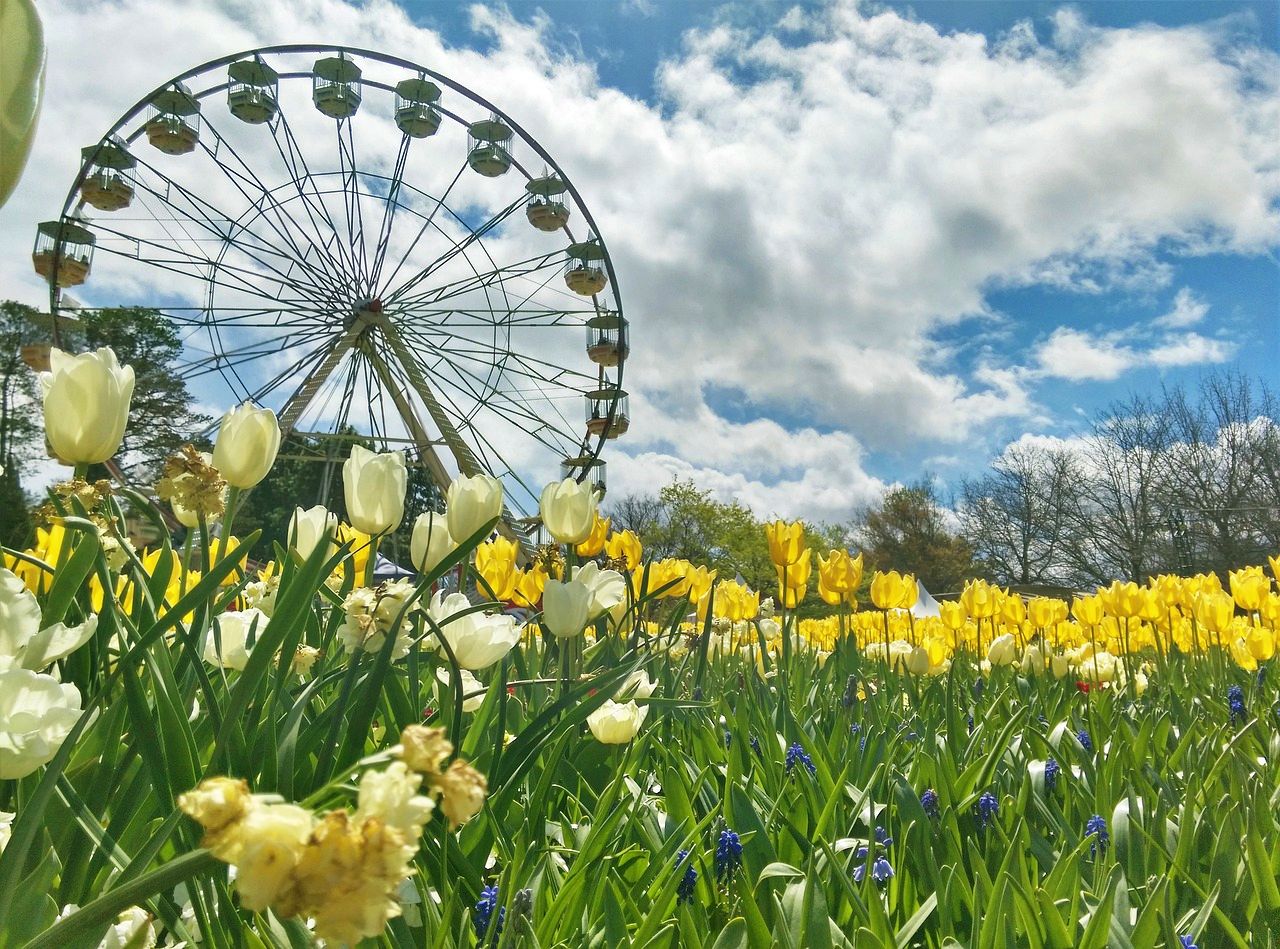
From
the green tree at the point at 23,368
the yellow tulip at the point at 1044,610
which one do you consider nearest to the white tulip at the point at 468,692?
the yellow tulip at the point at 1044,610

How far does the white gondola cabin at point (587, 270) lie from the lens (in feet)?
Answer: 49.1

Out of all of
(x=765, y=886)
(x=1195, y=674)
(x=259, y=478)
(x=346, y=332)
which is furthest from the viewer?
(x=346, y=332)

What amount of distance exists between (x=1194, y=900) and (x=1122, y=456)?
26682mm

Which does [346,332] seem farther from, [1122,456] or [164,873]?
[1122,456]

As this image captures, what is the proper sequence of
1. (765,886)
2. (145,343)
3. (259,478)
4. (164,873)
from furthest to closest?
(145,343) → (259,478) → (765,886) → (164,873)

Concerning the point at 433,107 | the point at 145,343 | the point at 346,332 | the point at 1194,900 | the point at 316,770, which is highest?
the point at 433,107

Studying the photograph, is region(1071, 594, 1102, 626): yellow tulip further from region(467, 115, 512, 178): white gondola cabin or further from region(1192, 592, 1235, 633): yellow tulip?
region(467, 115, 512, 178): white gondola cabin

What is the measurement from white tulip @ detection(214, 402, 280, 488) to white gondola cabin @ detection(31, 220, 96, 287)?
14.9 m

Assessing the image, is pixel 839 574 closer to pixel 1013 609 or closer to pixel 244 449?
pixel 1013 609

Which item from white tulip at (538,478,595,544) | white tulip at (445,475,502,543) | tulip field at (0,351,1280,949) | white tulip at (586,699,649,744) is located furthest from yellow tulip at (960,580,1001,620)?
white tulip at (445,475,502,543)

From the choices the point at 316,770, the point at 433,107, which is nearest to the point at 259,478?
the point at 316,770

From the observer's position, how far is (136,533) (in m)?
1.53

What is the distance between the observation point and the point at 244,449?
37.1 inches

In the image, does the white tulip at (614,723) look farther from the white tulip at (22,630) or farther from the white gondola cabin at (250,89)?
the white gondola cabin at (250,89)
